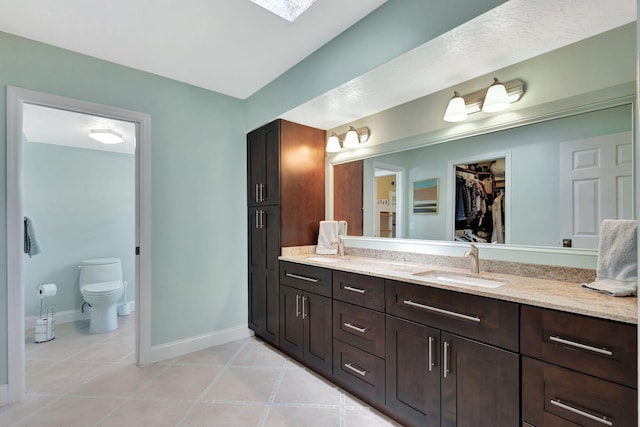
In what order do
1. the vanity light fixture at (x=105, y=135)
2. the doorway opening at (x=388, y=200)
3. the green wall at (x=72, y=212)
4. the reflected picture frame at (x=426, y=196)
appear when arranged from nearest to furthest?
the reflected picture frame at (x=426, y=196), the doorway opening at (x=388, y=200), the vanity light fixture at (x=105, y=135), the green wall at (x=72, y=212)

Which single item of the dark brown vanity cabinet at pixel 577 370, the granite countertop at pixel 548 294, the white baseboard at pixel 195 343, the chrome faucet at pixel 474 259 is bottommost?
the white baseboard at pixel 195 343

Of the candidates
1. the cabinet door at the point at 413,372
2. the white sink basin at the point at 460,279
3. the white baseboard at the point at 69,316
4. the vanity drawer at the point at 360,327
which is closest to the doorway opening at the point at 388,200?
the white sink basin at the point at 460,279

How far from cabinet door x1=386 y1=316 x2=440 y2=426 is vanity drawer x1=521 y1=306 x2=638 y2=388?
1.44 feet

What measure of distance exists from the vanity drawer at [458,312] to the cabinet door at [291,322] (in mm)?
936

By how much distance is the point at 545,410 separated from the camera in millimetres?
1126

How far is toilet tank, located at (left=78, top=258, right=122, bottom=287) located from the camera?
11.4 ft

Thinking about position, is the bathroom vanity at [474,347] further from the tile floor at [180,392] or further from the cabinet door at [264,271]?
the cabinet door at [264,271]

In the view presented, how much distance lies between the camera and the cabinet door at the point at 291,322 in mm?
2375

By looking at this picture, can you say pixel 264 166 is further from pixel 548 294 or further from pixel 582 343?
pixel 582 343

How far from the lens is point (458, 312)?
1397mm

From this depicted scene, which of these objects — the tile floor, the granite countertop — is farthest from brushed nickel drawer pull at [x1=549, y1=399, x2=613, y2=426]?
the tile floor

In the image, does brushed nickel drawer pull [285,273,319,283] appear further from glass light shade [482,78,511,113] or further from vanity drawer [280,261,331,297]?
glass light shade [482,78,511,113]

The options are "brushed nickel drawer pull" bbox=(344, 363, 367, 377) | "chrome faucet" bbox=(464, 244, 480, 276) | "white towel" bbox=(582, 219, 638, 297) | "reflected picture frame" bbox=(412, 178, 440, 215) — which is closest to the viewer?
"white towel" bbox=(582, 219, 638, 297)

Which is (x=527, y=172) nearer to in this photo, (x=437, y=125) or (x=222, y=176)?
(x=437, y=125)
